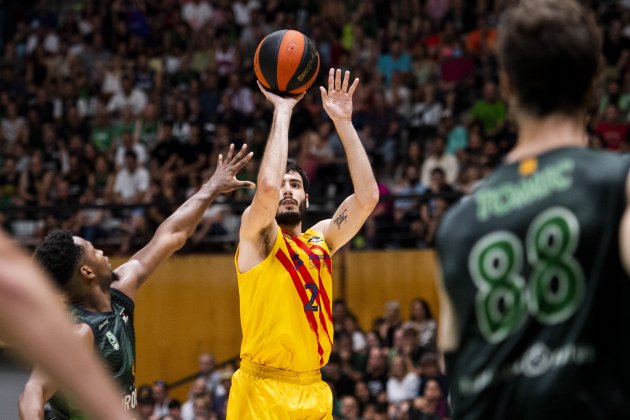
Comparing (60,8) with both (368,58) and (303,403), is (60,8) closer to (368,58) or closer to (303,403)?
(368,58)

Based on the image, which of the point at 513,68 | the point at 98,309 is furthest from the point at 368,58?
the point at 513,68

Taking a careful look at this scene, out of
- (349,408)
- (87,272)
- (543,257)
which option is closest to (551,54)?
(543,257)

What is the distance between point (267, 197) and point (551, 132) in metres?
3.56

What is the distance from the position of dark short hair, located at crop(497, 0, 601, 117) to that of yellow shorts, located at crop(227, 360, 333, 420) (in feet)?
13.1

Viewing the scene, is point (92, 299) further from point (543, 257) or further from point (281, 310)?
point (543, 257)

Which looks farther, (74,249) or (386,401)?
(386,401)

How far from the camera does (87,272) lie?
5.43 m

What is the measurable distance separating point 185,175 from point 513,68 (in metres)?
13.1

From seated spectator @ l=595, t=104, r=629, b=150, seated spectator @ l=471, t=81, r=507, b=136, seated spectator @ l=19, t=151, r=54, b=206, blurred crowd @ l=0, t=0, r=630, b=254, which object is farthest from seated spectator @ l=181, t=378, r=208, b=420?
seated spectator @ l=595, t=104, r=629, b=150

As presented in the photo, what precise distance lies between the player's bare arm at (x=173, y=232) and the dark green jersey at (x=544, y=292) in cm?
356

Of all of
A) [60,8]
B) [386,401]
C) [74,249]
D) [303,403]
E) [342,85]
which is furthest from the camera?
[60,8]

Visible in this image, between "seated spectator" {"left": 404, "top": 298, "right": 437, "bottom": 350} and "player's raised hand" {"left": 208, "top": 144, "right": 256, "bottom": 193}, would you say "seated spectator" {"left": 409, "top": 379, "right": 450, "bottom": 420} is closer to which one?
"seated spectator" {"left": 404, "top": 298, "right": 437, "bottom": 350}

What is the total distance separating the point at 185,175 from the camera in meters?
15.5

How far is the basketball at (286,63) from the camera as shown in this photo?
6672mm
